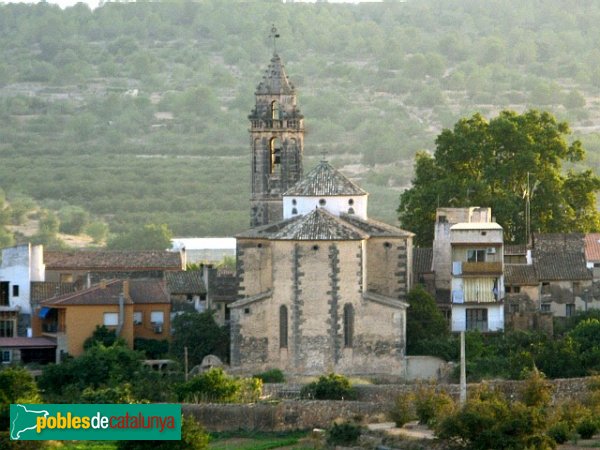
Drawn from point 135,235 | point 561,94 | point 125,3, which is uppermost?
point 125,3

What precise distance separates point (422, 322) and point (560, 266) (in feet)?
19.0

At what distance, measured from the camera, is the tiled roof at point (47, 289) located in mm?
62281

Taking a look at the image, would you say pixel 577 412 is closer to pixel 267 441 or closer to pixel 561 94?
pixel 267 441

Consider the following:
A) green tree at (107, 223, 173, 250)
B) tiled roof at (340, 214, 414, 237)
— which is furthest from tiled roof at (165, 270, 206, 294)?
green tree at (107, 223, 173, 250)

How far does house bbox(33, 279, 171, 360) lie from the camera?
193ft

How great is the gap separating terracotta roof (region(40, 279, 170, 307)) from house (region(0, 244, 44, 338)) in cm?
166

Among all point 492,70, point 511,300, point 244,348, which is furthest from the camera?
point 492,70

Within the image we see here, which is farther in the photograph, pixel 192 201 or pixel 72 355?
pixel 192 201

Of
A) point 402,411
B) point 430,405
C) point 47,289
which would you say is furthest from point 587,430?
point 47,289

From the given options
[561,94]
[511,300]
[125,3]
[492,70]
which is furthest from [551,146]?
[125,3]

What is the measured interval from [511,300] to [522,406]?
1502 cm

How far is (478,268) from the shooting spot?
59.7 m

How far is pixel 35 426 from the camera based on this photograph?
45.5m

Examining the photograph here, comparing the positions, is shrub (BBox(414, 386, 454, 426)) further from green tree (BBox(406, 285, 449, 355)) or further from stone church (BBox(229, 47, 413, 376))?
green tree (BBox(406, 285, 449, 355))
